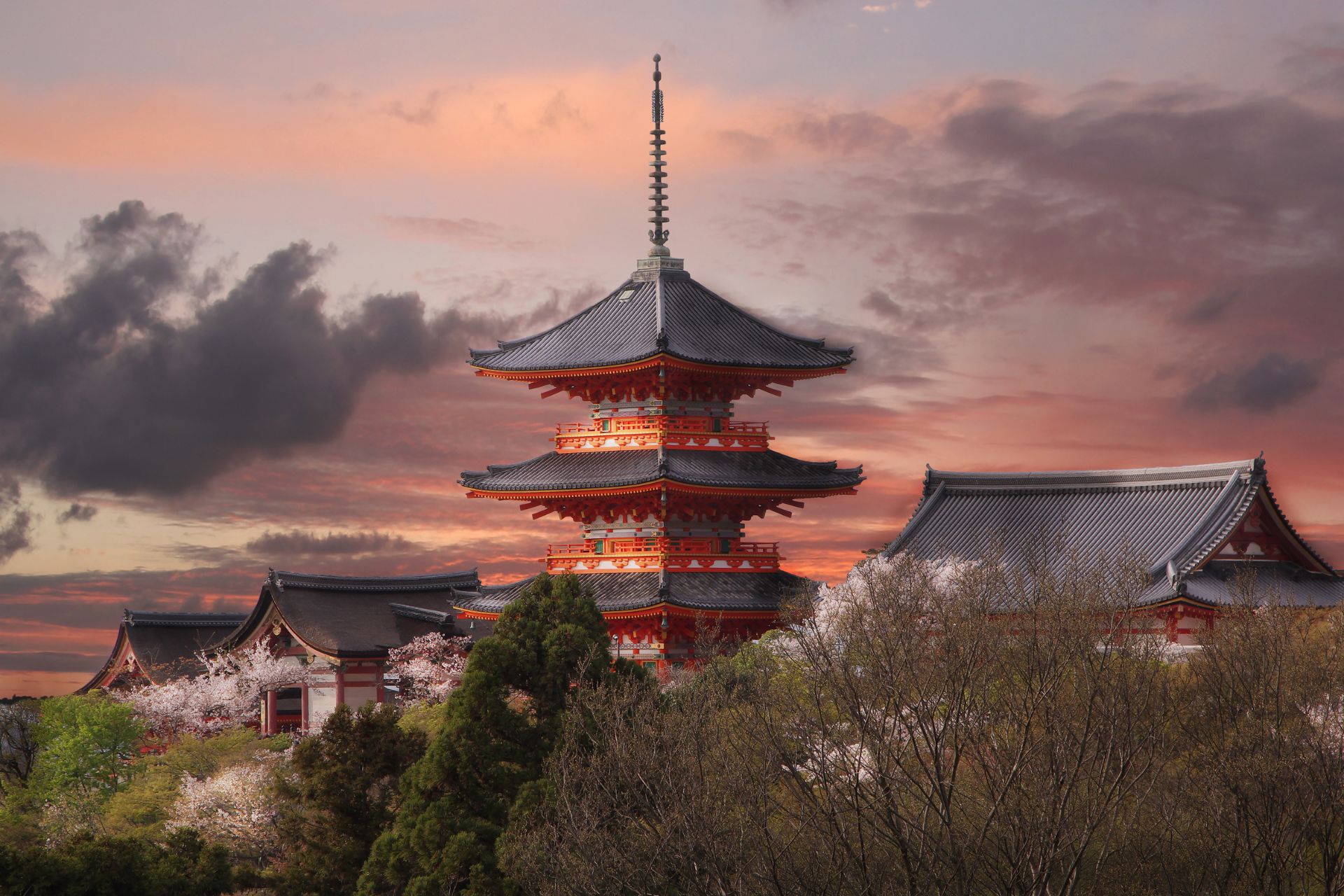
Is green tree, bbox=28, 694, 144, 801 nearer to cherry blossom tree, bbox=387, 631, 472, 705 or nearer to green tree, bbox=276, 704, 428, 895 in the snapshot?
cherry blossom tree, bbox=387, 631, 472, 705

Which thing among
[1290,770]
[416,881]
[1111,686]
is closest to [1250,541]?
[1290,770]

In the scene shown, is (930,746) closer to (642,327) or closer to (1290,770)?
(1290,770)

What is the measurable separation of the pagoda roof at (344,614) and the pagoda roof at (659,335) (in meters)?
11.0

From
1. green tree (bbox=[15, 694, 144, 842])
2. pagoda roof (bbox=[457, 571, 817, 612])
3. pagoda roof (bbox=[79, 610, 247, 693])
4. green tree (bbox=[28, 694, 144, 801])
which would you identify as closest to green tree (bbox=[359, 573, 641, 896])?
pagoda roof (bbox=[457, 571, 817, 612])

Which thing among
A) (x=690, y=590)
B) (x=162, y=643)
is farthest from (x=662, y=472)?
(x=162, y=643)

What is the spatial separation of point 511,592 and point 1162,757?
2620cm

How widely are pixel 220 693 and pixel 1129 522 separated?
109 ft

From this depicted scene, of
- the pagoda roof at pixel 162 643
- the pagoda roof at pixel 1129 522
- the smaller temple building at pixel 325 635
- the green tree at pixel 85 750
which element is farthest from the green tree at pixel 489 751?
the pagoda roof at pixel 162 643

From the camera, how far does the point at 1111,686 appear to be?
88.1ft

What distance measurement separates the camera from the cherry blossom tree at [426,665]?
5534cm

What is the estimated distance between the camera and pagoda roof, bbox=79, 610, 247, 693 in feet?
218

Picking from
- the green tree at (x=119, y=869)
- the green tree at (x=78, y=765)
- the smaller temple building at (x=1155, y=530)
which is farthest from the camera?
the smaller temple building at (x=1155, y=530)

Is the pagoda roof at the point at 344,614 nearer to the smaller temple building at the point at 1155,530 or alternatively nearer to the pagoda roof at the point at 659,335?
the pagoda roof at the point at 659,335

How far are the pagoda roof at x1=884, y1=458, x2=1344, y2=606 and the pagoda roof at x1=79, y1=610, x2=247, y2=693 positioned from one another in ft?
104
